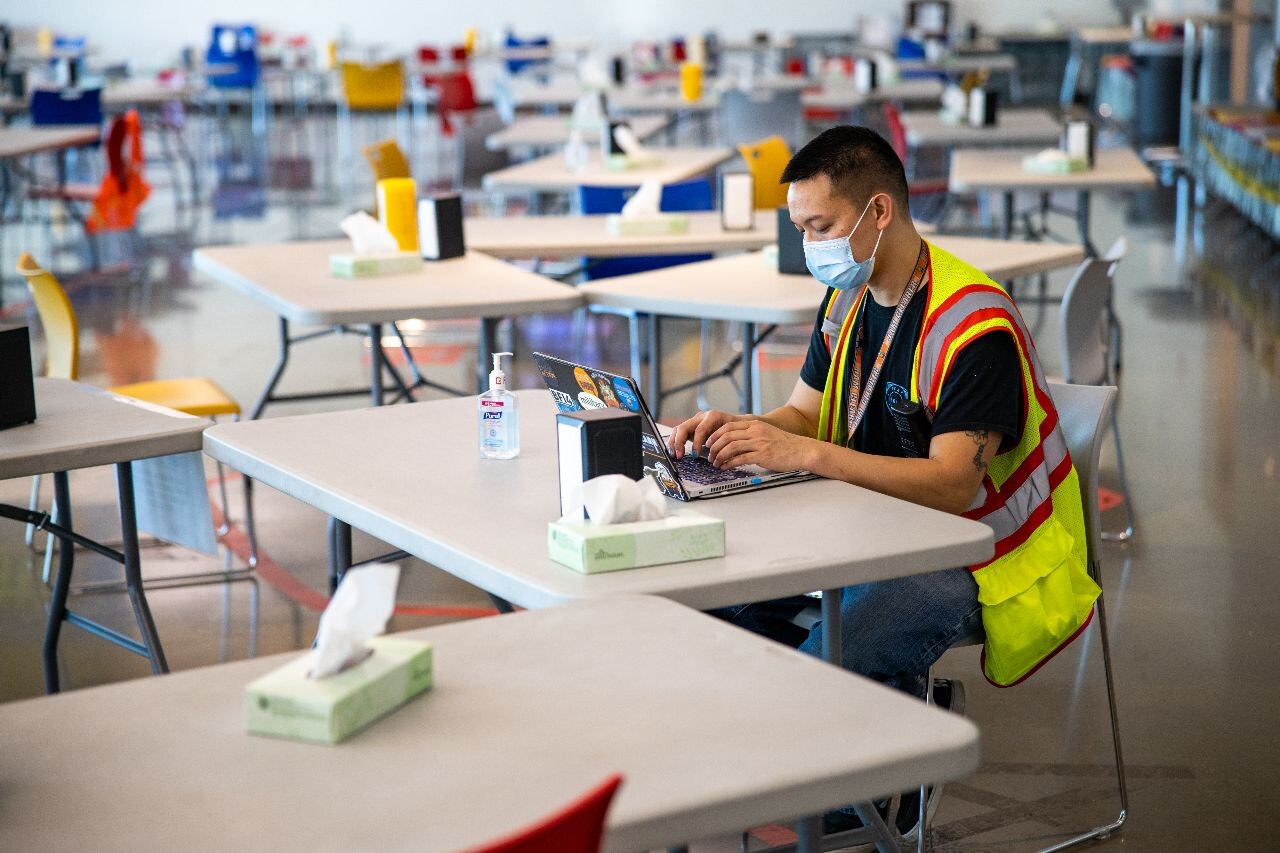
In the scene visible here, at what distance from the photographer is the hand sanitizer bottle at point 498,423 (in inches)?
88.2

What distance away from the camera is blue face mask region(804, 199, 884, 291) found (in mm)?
2275

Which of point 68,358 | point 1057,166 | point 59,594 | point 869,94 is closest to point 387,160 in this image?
point 68,358

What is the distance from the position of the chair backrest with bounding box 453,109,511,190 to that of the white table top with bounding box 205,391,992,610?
4.47m

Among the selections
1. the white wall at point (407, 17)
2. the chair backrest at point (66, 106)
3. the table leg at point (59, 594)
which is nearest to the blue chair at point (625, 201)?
the table leg at point (59, 594)

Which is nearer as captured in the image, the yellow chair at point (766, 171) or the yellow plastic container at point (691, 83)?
the yellow chair at point (766, 171)

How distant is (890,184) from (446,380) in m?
3.64

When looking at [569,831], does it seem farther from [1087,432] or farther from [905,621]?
[1087,432]

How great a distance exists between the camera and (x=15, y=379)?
248cm

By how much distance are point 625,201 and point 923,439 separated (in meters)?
3.16

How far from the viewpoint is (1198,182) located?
10430 mm

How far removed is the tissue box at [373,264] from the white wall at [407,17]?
1216cm

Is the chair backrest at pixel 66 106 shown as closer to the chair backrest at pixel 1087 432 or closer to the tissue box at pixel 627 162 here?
the tissue box at pixel 627 162

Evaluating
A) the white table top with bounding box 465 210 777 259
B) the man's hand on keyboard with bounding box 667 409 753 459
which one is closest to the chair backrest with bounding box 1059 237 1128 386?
the white table top with bounding box 465 210 777 259

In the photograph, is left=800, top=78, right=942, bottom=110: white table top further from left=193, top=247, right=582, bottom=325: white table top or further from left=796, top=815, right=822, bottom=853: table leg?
left=796, top=815, right=822, bottom=853: table leg
